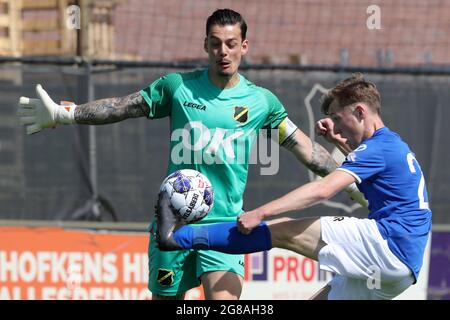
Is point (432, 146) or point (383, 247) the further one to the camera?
point (432, 146)

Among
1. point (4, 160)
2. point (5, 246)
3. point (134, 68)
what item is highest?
point (134, 68)

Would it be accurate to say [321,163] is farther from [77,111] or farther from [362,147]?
[77,111]

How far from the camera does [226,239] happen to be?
5.59 metres

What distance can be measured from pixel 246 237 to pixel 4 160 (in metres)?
4.08

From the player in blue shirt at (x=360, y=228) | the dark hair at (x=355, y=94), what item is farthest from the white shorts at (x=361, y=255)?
the dark hair at (x=355, y=94)

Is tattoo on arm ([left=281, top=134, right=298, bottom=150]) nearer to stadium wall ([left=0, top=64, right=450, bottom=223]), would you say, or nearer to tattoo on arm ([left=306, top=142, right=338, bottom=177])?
tattoo on arm ([left=306, top=142, right=338, bottom=177])

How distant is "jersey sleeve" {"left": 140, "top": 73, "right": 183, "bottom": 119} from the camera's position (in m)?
6.25

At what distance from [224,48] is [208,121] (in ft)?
1.67

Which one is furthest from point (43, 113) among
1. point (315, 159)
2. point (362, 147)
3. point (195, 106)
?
point (362, 147)

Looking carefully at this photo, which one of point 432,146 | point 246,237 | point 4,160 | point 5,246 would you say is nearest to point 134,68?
point 4,160

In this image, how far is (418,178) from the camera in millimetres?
5730

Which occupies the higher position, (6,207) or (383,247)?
(383,247)
